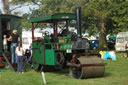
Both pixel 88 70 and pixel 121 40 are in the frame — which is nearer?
pixel 88 70

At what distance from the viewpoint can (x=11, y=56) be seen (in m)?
14.7

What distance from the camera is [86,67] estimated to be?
33.9ft

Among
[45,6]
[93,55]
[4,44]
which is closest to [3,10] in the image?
[45,6]

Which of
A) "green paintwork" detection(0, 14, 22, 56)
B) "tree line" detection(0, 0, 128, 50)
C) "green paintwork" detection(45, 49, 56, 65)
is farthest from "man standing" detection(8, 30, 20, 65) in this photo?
"tree line" detection(0, 0, 128, 50)

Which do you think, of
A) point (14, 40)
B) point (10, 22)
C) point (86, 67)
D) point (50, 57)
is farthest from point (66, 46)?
point (10, 22)

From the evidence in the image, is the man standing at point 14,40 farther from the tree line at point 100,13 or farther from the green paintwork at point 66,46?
the tree line at point 100,13

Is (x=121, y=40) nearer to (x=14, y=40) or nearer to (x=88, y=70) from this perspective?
(x=14, y=40)

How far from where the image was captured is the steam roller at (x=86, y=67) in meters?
10.3

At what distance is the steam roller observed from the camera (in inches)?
407

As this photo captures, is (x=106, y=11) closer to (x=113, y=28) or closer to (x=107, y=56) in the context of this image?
(x=113, y=28)

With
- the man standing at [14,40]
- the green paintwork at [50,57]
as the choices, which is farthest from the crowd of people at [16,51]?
the green paintwork at [50,57]

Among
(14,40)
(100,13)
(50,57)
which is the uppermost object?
(100,13)

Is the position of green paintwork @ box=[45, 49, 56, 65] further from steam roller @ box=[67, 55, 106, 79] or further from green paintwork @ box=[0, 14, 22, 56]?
green paintwork @ box=[0, 14, 22, 56]

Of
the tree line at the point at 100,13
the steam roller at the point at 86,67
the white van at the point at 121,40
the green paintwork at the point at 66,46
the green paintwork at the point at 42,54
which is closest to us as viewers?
the steam roller at the point at 86,67
